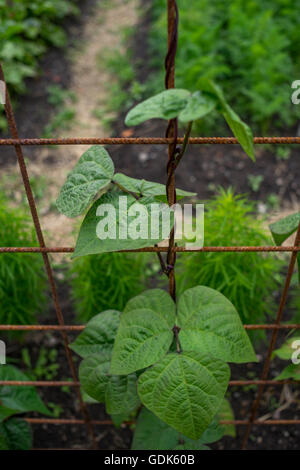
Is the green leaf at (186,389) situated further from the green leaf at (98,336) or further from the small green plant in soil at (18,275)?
the small green plant in soil at (18,275)

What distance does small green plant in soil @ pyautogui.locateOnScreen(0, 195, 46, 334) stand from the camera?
1.72 m

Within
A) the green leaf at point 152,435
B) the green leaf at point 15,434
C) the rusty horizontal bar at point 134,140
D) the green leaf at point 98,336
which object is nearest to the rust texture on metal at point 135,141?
the rusty horizontal bar at point 134,140

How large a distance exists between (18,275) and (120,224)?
1010 mm

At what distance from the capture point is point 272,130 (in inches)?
125

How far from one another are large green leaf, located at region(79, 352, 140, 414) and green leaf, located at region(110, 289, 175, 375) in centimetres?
18

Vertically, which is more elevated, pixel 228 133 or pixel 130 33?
pixel 130 33

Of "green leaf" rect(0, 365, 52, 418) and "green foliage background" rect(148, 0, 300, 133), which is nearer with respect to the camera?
"green leaf" rect(0, 365, 52, 418)

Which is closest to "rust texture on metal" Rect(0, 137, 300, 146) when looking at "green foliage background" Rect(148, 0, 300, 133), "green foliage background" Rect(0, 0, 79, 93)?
"green foliage background" Rect(148, 0, 300, 133)

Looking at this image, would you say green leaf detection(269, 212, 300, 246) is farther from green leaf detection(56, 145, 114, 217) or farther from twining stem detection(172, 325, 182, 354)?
green leaf detection(56, 145, 114, 217)

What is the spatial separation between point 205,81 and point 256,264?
0.99 meters

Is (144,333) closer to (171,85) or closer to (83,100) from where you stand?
(171,85)
